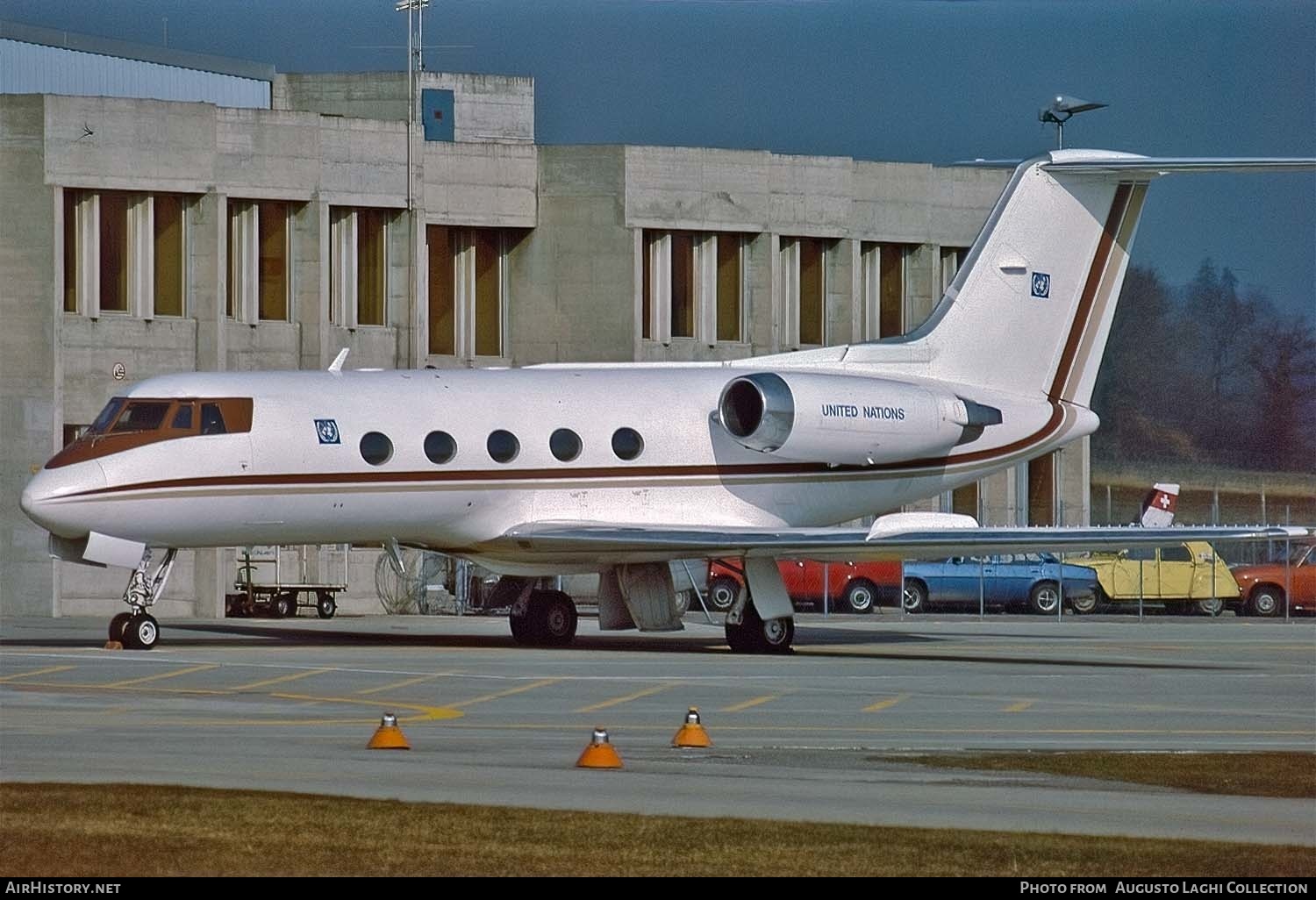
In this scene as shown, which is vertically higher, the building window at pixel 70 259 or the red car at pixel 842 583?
the building window at pixel 70 259

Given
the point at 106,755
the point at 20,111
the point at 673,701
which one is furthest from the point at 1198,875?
the point at 20,111

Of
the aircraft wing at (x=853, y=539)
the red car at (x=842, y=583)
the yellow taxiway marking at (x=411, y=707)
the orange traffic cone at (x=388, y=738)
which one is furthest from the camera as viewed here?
the red car at (x=842, y=583)

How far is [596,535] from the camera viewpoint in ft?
87.7

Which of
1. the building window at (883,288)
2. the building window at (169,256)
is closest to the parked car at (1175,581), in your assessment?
the building window at (883,288)

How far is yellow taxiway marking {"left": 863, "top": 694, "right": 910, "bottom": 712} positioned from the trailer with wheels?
21239mm

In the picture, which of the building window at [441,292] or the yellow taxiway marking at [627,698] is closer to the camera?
the yellow taxiway marking at [627,698]

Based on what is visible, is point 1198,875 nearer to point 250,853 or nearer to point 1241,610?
point 250,853

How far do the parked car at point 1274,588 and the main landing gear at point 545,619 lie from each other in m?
19.9

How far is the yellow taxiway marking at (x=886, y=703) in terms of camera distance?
62.4 ft

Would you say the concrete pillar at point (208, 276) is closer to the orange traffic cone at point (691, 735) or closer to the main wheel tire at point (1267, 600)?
→ the main wheel tire at point (1267, 600)

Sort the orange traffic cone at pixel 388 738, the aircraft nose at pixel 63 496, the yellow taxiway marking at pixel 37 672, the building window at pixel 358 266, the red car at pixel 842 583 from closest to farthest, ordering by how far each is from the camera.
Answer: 1. the orange traffic cone at pixel 388 738
2. the yellow taxiway marking at pixel 37 672
3. the aircraft nose at pixel 63 496
4. the building window at pixel 358 266
5. the red car at pixel 842 583

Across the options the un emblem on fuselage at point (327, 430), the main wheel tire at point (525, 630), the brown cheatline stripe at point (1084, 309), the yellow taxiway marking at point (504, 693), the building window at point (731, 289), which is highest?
the building window at point (731, 289)

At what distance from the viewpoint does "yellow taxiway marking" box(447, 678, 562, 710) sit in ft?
63.4

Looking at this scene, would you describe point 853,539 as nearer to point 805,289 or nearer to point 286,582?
point 286,582
